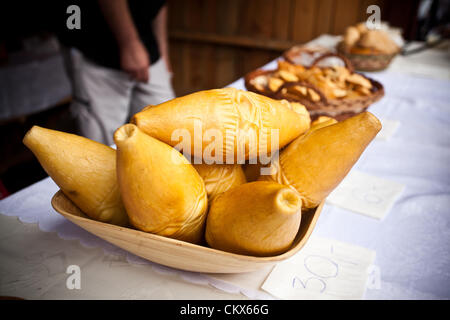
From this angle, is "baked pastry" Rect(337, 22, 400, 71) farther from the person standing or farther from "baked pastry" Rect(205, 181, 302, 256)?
"baked pastry" Rect(205, 181, 302, 256)

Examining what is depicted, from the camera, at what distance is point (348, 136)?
0.40m

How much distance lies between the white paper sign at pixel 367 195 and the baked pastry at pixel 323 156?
9.4 inches

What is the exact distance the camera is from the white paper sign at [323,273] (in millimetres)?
442

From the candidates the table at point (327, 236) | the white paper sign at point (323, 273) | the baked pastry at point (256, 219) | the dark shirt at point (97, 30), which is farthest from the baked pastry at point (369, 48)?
the baked pastry at point (256, 219)

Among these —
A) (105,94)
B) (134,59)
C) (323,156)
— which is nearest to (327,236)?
(323,156)

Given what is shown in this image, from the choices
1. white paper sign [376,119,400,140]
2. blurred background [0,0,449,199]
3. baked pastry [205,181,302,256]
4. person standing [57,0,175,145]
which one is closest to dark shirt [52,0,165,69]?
person standing [57,0,175,145]

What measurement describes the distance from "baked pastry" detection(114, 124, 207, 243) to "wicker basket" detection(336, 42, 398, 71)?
125 centimetres

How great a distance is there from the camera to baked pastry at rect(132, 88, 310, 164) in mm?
379

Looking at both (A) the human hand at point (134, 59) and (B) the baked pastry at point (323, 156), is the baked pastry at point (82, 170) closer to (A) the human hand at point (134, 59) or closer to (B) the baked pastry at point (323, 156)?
(B) the baked pastry at point (323, 156)

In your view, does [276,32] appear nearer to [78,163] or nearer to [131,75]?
[131,75]

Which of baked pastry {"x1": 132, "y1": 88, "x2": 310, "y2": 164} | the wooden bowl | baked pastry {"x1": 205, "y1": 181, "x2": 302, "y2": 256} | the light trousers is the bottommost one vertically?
the light trousers

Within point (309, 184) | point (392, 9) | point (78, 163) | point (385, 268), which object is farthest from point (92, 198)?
point (392, 9)

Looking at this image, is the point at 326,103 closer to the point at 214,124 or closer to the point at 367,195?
the point at 367,195
